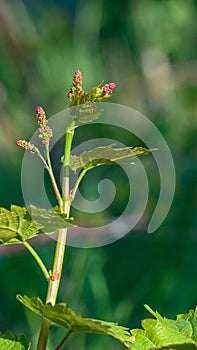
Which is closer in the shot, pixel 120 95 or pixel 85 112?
pixel 85 112

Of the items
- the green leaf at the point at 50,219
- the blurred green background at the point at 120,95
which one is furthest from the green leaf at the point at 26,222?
the blurred green background at the point at 120,95

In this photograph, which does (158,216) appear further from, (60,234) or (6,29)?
(60,234)

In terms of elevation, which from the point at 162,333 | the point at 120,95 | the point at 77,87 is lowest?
the point at 162,333

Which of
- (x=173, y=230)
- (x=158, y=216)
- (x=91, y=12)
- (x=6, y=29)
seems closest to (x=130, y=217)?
(x=158, y=216)

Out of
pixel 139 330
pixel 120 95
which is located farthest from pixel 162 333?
pixel 120 95

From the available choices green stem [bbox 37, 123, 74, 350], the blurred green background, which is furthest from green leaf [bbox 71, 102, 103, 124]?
the blurred green background

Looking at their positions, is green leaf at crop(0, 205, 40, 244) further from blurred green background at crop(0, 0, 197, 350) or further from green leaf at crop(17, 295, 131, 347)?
blurred green background at crop(0, 0, 197, 350)

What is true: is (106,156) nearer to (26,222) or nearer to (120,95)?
(26,222)
